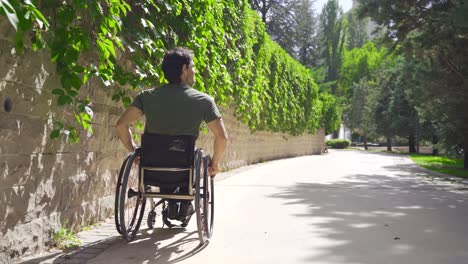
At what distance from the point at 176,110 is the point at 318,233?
202cm

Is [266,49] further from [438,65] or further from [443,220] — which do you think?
[443,220]

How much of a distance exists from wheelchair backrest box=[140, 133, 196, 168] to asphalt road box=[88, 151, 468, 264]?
0.74 meters

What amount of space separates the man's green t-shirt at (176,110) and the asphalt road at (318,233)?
1.03 metres

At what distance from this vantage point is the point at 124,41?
16.4ft

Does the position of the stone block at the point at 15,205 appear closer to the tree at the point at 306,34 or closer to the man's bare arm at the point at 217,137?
the man's bare arm at the point at 217,137

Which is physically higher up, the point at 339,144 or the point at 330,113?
the point at 330,113

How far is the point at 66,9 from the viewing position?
12.2 ft

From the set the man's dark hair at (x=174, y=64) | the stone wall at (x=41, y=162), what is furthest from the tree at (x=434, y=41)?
the stone wall at (x=41, y=162)

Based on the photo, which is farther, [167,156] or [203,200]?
[203,200]

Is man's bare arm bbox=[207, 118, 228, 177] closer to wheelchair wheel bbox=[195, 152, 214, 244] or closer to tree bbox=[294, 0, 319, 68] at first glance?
wheelchair wheel bbox=[195, 152, 214, 244]

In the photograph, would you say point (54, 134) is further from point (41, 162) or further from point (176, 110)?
point (176, 110)

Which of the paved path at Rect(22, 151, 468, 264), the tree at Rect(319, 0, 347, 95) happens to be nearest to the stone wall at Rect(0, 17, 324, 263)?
the paved path at Rect(22, 151, 468, 264)

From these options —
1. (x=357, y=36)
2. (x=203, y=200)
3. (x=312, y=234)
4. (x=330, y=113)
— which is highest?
(x=357, y=36)

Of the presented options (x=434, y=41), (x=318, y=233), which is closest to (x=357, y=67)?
(x=434, y=41)
